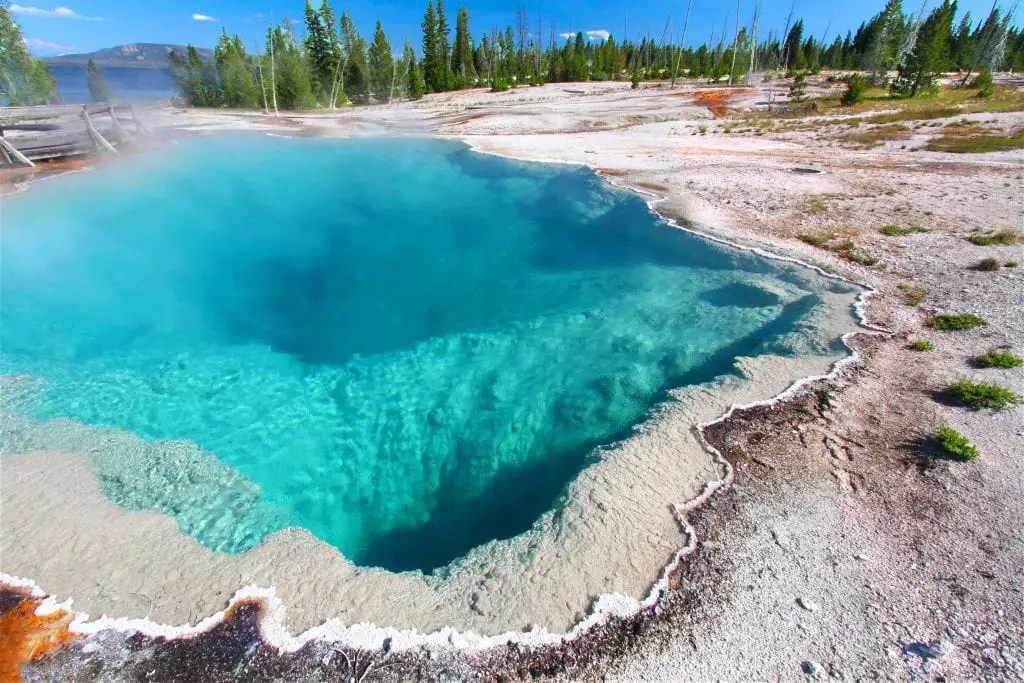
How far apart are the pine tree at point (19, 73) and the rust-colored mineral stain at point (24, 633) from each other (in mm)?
50886

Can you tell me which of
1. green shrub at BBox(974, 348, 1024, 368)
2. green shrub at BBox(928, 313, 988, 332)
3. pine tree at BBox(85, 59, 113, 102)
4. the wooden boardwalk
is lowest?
green shrub at BBox(974, 348, 1024, 368)

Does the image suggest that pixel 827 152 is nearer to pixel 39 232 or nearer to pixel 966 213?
pixel 966 213

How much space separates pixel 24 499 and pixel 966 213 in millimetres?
20741

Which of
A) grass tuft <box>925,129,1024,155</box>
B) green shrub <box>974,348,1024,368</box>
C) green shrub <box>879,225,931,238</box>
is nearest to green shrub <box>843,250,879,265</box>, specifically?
green shrub <box>879,225,931,238</box>

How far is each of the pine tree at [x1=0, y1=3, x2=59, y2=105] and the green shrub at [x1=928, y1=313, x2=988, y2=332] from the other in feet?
183

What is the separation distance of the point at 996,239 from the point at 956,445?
30.3ft

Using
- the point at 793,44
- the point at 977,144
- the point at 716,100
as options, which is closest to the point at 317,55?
the point at 716,100

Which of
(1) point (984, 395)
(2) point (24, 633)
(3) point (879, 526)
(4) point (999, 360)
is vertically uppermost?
(4) point (999, 360)

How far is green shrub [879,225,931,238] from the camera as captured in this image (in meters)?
12.6

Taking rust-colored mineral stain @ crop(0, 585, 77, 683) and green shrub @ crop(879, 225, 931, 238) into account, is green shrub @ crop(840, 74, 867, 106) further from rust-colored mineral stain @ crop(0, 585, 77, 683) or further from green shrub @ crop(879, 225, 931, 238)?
rust-colored mineral stain @ crop(0, 585, 77, 683)

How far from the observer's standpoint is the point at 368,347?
10305 millimetres

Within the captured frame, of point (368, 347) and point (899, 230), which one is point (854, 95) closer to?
point (899, 230)

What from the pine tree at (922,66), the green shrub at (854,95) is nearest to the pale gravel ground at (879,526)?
the green shrub at (854,95)

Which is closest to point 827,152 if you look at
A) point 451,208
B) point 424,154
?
point 451,208
